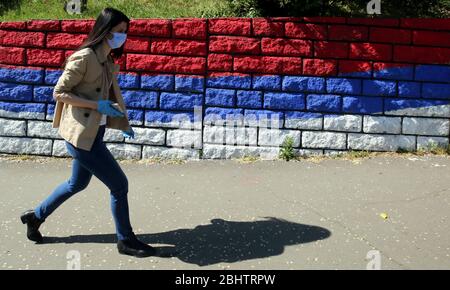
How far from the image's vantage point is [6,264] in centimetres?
378

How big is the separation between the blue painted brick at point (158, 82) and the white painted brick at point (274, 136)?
1099mm

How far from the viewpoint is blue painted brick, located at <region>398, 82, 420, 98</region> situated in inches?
240

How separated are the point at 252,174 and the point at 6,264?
104 inches

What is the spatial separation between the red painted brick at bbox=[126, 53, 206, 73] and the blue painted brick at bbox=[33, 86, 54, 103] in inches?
36.4

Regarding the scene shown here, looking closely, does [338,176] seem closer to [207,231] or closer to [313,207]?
[313,207]

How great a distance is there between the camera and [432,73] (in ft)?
20.0

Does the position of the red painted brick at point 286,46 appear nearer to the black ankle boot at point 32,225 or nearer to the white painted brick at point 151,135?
the white painted brick at point 151,135

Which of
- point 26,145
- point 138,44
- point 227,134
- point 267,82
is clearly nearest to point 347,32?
point 267,82

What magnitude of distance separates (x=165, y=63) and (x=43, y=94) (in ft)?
4.54

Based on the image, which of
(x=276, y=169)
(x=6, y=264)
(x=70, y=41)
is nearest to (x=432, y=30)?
(x=276, y=169)

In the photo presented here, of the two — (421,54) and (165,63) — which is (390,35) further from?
(165,63)

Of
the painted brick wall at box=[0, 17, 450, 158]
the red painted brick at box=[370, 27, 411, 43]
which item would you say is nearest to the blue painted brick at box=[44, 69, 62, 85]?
the painted brick wall at box=[0, 17, 450, 158]

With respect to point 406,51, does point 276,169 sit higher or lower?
lower

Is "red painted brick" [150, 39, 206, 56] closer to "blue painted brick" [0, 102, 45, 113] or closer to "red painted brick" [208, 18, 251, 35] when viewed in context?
"red painted brick" [208, 18, 251, 35]
